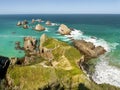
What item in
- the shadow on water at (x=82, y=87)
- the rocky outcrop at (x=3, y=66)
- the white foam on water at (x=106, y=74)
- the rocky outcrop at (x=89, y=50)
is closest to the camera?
the rocky outcrop at (x=3, y=66)

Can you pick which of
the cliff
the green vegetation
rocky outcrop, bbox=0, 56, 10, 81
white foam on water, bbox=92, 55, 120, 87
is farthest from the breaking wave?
rocky outcrop, bbox=0, 56, 10, 81

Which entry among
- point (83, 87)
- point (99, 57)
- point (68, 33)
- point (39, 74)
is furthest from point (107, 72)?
point (68, 33)

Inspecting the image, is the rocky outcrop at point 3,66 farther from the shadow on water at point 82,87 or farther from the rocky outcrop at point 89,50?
the rocky outcrop at point 89,50

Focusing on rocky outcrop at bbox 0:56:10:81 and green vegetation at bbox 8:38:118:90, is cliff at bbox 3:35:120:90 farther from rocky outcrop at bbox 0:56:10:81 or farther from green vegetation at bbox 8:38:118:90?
rocky outcrop at bbox 0:56:10:81

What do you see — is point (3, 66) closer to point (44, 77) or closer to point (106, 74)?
point (44, 77)

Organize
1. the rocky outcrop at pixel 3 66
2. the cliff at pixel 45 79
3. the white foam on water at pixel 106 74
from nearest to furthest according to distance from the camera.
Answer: the cliff at pixel 45 79, the rocky outcrop at pixel 3 66, the white foam on water at pixel 106 74

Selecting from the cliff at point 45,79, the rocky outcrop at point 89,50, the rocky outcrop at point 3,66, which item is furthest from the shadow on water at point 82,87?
the rocky outcrop at point 89,50

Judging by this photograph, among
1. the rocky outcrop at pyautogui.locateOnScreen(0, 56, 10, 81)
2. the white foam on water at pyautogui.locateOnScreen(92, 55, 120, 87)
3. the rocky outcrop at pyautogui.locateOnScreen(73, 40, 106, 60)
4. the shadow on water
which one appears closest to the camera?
the rocky outcrop at pyautogui.locateOnScreen(0, 56, 10, 81)

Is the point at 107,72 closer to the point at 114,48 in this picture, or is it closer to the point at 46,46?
the point at 46,46
